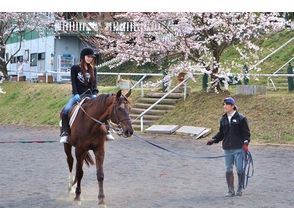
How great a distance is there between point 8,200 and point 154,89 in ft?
56.9

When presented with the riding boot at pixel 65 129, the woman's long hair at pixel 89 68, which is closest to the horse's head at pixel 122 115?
the woman's long hair at pixel 89 68

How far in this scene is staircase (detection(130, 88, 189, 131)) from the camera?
23797mm

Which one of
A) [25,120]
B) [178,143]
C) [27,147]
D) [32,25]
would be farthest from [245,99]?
[32,25]

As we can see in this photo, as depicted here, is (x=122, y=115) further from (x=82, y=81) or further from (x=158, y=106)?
(x=158, y=106)

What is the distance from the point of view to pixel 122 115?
924cm

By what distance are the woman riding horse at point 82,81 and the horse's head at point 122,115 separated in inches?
47.7

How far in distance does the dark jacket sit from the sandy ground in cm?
170

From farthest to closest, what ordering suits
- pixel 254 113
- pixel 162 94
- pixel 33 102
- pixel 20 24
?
pixel 20 24, pixel 33 102, pixel 162 94, pixel 254 113

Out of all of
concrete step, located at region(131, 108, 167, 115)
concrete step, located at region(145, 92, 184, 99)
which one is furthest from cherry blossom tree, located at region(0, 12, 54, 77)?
concrete step, located at region(131, 108, 167, 115)

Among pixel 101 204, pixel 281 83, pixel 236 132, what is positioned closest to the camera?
pixel 101 204

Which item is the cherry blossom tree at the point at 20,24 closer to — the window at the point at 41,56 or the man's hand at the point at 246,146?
the window at the point at 41,56

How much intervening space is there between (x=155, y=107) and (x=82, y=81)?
14.0 metres

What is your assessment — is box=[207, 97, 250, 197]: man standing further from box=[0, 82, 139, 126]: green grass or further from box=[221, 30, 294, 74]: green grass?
box=[221, 30, 294, 74]: green grass

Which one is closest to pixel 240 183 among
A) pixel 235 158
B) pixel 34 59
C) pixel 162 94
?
pixel 235 158
